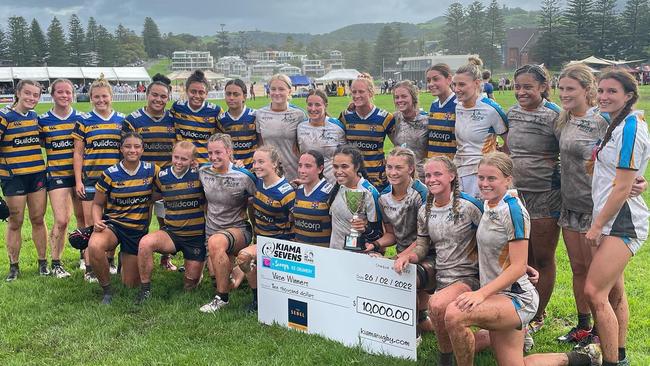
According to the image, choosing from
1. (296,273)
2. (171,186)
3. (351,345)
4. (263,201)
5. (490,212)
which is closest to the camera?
(490,212)

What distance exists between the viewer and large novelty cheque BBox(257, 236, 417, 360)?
4449mm

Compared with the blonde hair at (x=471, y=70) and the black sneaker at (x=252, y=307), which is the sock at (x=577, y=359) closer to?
the blonde hair at (x=471, y=70)

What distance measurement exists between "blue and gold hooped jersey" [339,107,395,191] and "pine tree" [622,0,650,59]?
266ft

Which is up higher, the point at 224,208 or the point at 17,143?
the point at 17,143

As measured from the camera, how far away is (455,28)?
142 meters

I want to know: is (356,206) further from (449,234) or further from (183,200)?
(183,200)

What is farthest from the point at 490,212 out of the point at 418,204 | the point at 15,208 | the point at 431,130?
the point at 15,208

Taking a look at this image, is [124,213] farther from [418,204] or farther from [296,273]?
[418,204]

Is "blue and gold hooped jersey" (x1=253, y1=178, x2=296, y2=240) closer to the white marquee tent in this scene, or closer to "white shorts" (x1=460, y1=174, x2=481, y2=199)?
"white shorts" (x1=460, y1=174, x2=481, y2=199)

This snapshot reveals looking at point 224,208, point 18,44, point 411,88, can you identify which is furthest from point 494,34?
point 224,208

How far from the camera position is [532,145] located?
481 cm

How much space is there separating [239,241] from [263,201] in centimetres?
50

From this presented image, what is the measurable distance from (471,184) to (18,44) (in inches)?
5082

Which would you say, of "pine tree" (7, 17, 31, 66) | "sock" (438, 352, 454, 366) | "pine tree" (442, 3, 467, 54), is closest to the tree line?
"pine tree" (442, 3, 467, 54)
